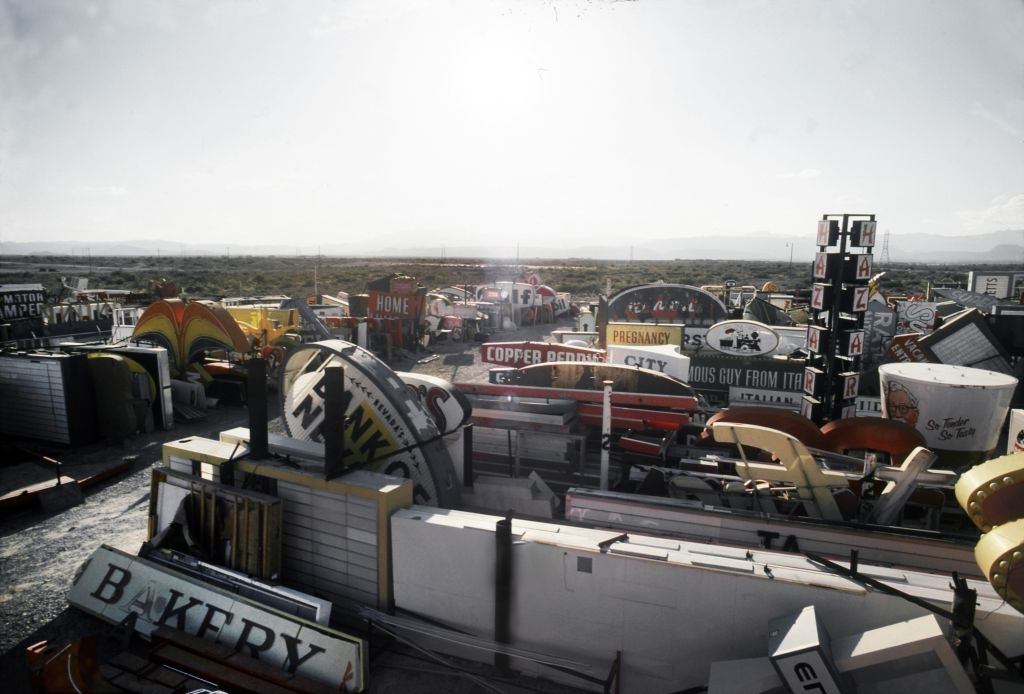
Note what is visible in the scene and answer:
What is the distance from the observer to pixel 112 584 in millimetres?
7090

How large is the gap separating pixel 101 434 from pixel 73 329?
1547 cm

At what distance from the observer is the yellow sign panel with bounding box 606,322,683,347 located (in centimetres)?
1877

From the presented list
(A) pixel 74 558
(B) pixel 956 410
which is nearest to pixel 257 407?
(A) pixel 74 558

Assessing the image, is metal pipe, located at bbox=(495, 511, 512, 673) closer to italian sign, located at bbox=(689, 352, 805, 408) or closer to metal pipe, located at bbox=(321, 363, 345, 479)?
metal pipe, located at bbox=(321, 363, 345, 479)

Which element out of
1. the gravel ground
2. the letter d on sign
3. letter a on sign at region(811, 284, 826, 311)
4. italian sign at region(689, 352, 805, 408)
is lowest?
the gravel ground

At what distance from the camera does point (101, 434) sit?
14.3m

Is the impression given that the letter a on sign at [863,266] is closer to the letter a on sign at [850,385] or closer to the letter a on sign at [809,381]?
the letter a on sign at [850,385]

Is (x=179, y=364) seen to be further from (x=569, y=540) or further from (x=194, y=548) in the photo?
(x=569, y=540)

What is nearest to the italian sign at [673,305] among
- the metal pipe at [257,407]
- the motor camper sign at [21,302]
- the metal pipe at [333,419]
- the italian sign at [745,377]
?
the italian sign at [745,377]

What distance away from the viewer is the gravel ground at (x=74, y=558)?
6.08 meters

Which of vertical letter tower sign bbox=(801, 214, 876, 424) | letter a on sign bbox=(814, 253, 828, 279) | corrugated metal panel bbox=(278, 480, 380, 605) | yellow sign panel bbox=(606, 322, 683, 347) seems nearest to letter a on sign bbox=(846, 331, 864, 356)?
vertical letter tower sign bbox=(801, 214, 876, 424)

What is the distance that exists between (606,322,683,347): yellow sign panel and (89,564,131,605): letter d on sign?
1469 centimetres

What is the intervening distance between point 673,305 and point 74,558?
20.4m

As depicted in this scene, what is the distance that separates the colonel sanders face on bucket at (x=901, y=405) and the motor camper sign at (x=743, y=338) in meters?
5.72
